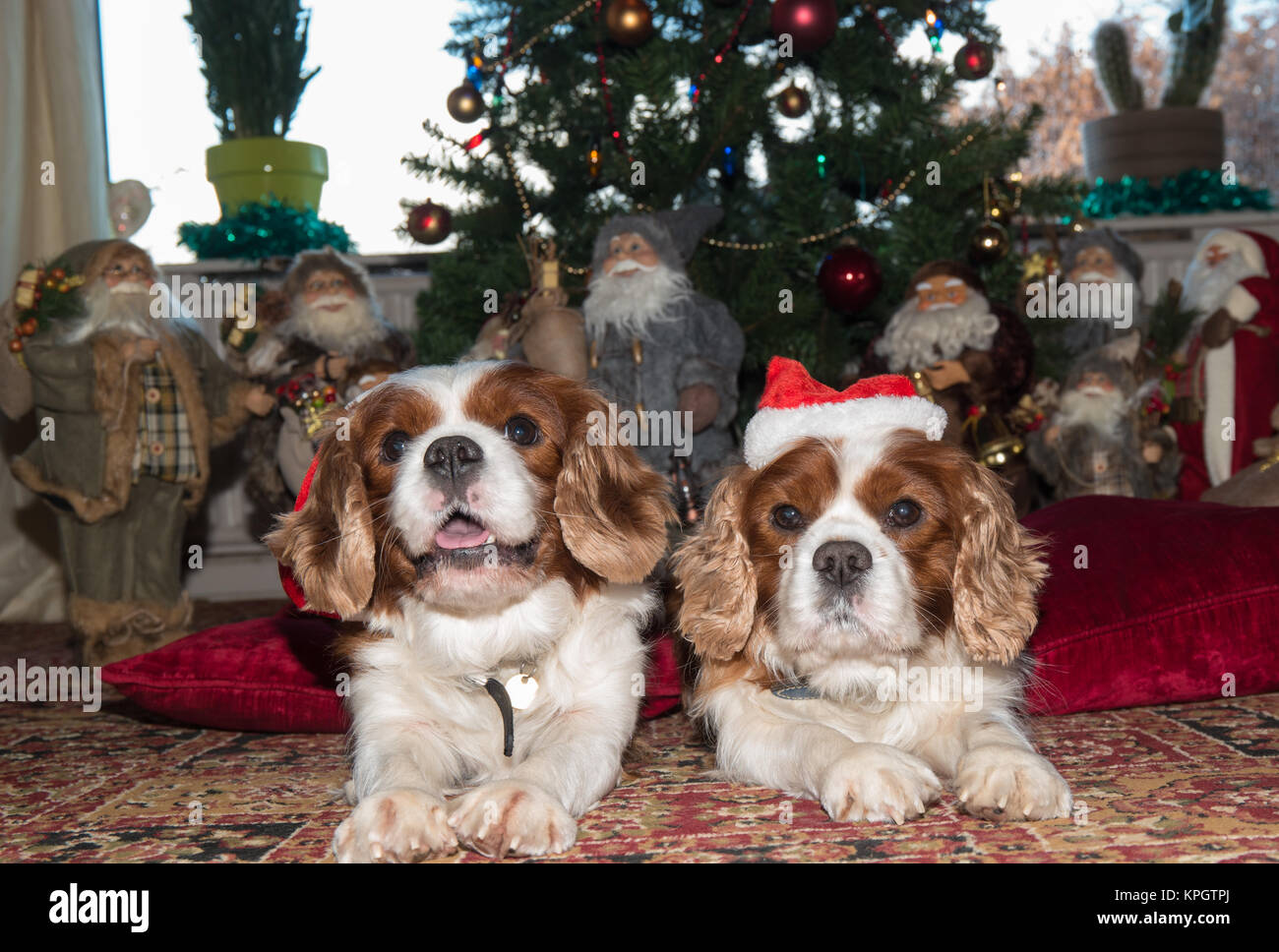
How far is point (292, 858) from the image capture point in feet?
6.15

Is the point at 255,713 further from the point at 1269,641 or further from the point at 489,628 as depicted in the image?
the point at 1269,641

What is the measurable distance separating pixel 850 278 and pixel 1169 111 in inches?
110

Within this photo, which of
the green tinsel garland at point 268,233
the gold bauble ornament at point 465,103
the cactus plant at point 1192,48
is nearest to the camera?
the gold bauble ornament at point 465,103

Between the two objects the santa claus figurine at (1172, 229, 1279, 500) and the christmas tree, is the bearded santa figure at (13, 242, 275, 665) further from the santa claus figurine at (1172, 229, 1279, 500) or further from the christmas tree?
the santa claus figurine at (1172, 229, 1279, 500)

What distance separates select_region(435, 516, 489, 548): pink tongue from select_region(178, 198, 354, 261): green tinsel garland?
392 centimetres

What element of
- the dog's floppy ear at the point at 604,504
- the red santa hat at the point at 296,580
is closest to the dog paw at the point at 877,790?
the dog's floppy ear at the point at 604,504

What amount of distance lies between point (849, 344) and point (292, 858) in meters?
3.80

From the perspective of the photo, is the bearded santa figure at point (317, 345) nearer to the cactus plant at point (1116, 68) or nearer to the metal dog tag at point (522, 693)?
the metal dog tag at point (522, 693)

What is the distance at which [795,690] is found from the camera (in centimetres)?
232

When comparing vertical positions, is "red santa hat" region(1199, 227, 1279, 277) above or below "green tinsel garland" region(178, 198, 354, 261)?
below

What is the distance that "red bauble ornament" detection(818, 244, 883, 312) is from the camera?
4402 millimetres

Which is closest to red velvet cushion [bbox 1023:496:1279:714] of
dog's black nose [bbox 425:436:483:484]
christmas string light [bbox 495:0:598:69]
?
dog's black nose [bbox 425:436:483:484]

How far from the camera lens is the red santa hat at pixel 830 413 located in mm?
2348
